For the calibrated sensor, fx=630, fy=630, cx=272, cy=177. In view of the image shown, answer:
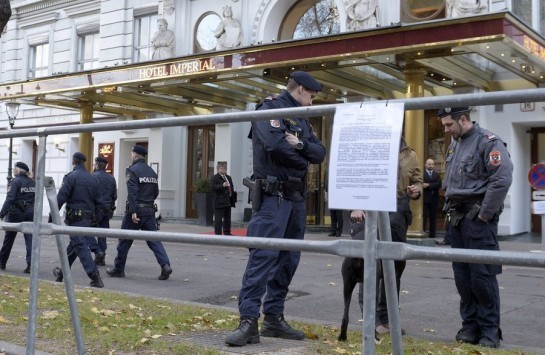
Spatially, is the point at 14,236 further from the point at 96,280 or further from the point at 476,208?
the point at 476,208

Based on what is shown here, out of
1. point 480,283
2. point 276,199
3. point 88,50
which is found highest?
point 88,50

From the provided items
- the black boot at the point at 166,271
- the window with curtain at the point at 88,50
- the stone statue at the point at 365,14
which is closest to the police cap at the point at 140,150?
the black boot at the point at 166,271

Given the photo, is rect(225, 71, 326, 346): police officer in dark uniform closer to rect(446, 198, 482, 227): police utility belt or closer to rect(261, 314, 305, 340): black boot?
rect(261, 314, 305, 340): black boot

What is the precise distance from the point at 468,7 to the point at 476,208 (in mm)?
A: 11929

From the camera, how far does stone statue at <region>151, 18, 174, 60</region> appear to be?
22.7m

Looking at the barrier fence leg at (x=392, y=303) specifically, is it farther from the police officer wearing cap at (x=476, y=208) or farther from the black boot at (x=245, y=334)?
the police officer wearing cap at (x=476, y=208)

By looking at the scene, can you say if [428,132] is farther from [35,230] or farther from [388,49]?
[35,230]

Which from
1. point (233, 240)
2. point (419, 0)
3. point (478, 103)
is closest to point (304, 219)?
point (233, 240)

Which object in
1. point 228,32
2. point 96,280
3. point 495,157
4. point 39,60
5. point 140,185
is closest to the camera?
point 495,157

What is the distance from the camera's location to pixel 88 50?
2662 centimetres

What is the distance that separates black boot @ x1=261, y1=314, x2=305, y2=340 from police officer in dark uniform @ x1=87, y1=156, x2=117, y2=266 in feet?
15.1

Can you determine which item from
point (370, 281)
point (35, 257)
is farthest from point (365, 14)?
point (370, 281)

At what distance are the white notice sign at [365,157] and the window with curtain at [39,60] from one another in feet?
90.2

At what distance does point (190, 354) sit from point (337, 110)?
2492mm
